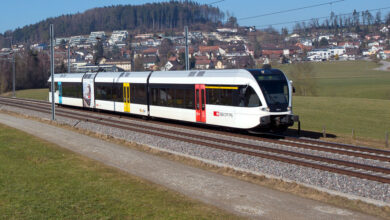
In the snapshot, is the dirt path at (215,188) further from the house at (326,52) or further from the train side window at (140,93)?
the house at (326,52)

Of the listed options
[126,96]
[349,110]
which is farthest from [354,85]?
[126,96]

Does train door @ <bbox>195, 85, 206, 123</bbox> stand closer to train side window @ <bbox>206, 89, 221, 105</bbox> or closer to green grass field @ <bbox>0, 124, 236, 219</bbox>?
train side window @ <bbox>206, 89, 221, 105</bbox>

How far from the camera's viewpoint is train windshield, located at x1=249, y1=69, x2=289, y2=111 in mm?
20572

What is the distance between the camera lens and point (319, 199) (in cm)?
1057

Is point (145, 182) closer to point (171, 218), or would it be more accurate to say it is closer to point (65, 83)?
point (171, 218)

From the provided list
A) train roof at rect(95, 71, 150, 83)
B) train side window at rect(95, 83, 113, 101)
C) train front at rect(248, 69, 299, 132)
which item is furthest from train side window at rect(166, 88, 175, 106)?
train side window at rect(95, 83, 113, 101)

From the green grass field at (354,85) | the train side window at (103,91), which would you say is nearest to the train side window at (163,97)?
the train side window at (103,91)

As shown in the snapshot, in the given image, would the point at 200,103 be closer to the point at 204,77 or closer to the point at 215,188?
the point at 204,77

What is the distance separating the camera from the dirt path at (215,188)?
376 inches

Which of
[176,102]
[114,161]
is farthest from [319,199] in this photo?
[176,102]

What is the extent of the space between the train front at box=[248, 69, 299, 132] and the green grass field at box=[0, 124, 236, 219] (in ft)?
26.6

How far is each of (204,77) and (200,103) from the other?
1.32 m

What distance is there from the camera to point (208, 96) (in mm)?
23484

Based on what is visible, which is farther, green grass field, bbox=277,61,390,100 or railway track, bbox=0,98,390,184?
green grass field, bbox=277,61,390,100
